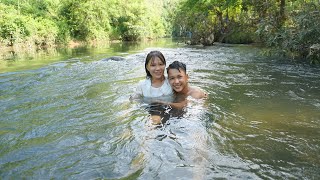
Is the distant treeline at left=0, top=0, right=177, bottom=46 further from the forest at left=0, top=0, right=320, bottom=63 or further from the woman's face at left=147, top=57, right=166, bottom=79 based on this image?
the woman's face at left=147, top=57, right=166, bottom=79

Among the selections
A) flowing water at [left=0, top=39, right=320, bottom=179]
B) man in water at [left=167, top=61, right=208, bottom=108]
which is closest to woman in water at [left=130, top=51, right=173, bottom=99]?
man in water at [left=167, top=61, right=208, bottom=108]

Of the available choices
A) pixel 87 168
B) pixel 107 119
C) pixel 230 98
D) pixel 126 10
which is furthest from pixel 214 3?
pixel 126 10

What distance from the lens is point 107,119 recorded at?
15.5ft

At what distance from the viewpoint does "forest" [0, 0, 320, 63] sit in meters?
10.0

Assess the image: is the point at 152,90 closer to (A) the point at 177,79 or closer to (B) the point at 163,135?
(A) the point at 177,79

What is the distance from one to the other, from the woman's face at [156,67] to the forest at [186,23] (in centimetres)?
563

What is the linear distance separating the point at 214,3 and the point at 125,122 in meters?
23.5

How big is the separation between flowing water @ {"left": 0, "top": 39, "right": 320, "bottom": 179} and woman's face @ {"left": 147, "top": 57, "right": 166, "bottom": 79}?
628 mm

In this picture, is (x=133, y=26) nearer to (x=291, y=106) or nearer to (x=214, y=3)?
(x=214, y=3)

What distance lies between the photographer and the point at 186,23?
2820 cm

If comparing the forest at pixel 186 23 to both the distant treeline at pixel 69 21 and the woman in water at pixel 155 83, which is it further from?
the woman in water at pixel 155 83

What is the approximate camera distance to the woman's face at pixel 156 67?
201 inches

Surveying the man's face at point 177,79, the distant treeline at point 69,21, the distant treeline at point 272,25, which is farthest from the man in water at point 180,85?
the distant treeline at point 69,21

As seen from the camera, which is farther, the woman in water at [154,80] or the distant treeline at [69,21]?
the distant treeline at [69,21]
